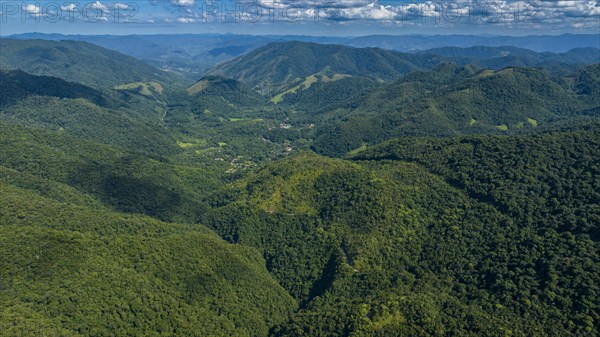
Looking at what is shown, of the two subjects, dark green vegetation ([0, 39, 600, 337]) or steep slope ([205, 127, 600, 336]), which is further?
steep slope ([205, 127, 600, 336])

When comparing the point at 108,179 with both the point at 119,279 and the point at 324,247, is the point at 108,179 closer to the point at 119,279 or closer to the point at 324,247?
the point at 119,279

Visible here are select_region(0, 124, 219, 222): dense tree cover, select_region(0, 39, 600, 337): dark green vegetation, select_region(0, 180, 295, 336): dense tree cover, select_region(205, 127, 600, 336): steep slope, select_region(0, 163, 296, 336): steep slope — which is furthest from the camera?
select_region(0, 124, 219, 222): dense tree cover

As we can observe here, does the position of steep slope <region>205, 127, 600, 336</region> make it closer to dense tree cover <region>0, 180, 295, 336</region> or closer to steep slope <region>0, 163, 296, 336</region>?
steep slope <region>0, 163, 296, 336</region>

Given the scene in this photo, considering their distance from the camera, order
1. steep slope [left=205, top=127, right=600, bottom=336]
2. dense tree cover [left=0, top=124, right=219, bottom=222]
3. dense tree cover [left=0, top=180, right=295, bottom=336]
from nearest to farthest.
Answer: dense tree cover [left=0, top=180, right=295, bottom=336] → steep slope [left=205, top=127, right=600, bottom=336] → dense tree cover [left=0, top=124, right=219, bottom=222]

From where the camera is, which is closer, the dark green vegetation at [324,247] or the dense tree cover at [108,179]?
the dark green vegetation at [324,247]

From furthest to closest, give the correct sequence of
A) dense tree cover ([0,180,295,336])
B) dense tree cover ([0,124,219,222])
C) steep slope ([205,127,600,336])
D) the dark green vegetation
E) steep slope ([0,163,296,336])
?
dense tree cover ([0,124,219,222]) → steep slope ([205,127,600,336]) → the dark green vegetation → steep slope ([0,163,296,336]) → dense tree cover ([0,180,295,336])

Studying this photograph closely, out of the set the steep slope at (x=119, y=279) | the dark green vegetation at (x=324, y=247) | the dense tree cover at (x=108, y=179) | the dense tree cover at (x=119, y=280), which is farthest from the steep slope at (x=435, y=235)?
the dense tree cover at (x=108, y=179)

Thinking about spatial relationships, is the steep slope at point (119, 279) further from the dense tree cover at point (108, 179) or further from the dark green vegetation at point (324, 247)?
the dense tree cover at point (108, 179)

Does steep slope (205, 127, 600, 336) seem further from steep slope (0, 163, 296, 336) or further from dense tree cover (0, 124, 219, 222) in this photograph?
dense tree cover (0, 124, 219, 222)

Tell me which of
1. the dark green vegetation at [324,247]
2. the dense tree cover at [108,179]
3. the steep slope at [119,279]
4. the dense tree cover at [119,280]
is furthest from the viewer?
the dense tree cover at [108,179]

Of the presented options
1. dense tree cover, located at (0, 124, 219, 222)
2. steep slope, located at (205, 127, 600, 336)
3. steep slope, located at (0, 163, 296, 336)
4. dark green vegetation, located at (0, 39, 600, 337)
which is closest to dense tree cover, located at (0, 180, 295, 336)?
steep slope, located at (0, 163, 296, 336)

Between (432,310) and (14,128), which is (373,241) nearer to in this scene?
(432,310)

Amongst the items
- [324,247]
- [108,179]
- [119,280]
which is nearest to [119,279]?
[119,280]

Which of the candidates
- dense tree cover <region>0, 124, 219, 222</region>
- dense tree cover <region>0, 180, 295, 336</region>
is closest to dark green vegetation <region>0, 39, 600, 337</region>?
dense tree cover <region>0, 180, 295, 336</region>
